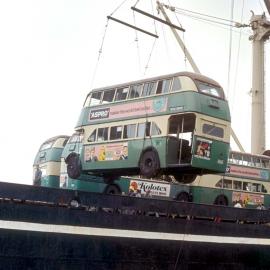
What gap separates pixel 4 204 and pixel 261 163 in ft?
71.3

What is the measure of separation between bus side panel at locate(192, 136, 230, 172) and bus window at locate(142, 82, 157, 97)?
7.41ft

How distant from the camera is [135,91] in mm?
16547

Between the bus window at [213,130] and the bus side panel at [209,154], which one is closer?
the bus side panel at [209,154]

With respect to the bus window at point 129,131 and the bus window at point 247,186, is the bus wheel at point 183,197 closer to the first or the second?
the bus window at point 247,186

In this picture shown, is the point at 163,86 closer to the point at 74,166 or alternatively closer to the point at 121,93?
the point at 121,93

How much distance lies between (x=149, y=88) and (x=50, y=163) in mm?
9997

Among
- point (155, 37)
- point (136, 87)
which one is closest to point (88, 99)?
point (136, 87)

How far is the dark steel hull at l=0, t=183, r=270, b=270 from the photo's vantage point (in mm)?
9648

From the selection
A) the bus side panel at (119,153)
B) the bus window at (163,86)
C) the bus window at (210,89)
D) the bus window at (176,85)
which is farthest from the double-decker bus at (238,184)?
the bus window at (176,85)

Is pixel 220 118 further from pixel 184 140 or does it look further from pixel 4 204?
pixel 4 204

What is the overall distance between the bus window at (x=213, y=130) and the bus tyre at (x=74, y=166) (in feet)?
17.7

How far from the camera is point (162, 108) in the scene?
1544cm

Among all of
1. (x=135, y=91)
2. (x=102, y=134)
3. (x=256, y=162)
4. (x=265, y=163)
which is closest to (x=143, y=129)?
(x=135, y=91)

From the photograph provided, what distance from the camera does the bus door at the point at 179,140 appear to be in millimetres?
15180
